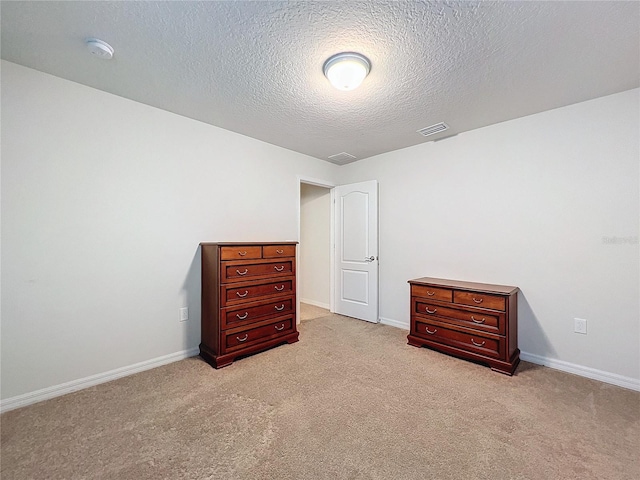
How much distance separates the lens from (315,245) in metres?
4.83

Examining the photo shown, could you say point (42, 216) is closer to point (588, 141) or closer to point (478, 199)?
point (478, 199)

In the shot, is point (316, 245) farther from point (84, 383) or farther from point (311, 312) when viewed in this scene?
point (84, 383)

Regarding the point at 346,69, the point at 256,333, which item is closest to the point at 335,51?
the point at 346,69

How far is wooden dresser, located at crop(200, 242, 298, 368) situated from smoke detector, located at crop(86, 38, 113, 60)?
1533 millimetres

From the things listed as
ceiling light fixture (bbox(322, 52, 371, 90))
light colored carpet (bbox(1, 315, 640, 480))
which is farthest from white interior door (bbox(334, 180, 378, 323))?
ceiling light fixture (bbox(322, 52, 371, 90))

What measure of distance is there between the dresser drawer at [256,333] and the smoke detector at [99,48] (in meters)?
2.29

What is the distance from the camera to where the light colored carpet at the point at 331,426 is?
53.3 inches

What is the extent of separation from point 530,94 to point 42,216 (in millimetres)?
3982

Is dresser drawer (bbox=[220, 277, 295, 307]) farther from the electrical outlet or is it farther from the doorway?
the electrical outlet

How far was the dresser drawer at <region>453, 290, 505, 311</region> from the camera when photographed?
2.40 metres

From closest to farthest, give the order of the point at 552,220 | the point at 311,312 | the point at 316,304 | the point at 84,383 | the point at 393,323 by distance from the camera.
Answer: the point at 84,383
the point at 552,220
the point at 393,323
the point at 311,312
the point at 316,304

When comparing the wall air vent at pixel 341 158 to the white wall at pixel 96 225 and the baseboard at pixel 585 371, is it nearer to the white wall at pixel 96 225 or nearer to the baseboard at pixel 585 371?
the white wall at pixel 96 225

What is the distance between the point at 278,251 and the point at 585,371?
119 inches

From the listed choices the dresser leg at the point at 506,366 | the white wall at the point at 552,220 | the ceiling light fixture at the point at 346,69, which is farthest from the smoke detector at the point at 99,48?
the dresser leg at the point at 506,366
